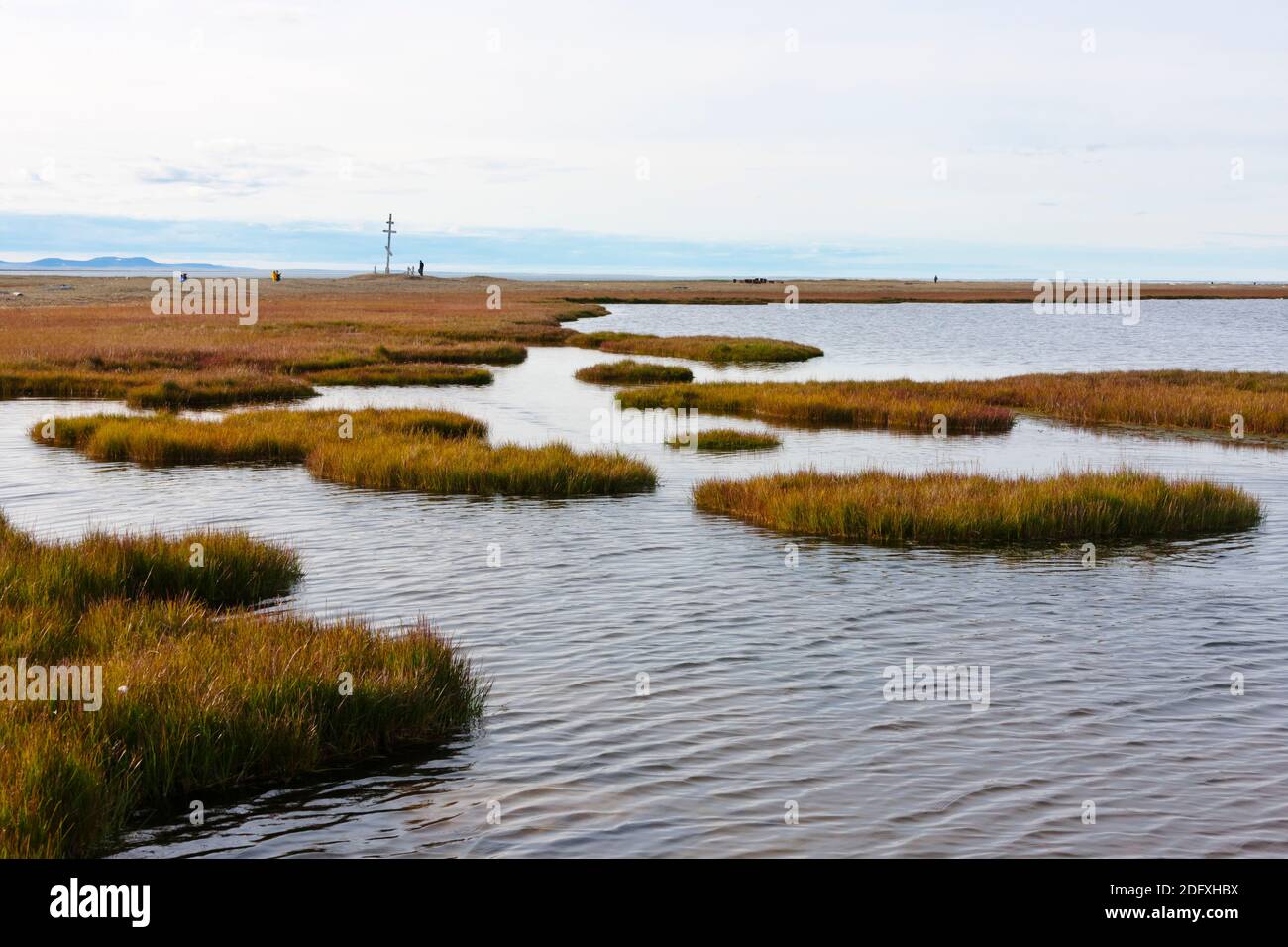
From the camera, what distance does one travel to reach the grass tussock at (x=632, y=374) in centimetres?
5553

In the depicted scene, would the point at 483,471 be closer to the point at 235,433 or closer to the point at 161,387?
the point at 235,433

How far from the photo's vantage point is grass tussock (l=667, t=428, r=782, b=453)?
1407 inches

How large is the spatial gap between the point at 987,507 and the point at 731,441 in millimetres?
13317

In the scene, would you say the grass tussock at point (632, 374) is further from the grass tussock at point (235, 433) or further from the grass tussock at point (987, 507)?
the grass tussock at point (987, 507)

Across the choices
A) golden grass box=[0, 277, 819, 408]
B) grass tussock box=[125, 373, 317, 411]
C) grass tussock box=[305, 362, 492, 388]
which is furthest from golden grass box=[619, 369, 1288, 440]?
golden grass box=[0, 277, 819, 408]

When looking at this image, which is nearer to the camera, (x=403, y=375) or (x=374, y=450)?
(x=374, y=450)

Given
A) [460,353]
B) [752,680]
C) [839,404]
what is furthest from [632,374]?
[752,680]

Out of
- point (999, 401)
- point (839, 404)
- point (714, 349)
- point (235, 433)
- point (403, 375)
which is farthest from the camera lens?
point (714, 349)

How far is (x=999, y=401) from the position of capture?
48.2 metres

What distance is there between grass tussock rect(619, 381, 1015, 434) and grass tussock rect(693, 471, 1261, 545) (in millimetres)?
15615

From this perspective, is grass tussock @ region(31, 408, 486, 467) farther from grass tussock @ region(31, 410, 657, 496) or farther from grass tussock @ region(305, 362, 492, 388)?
grass tussock @ region(305, 362, 492, 388)
